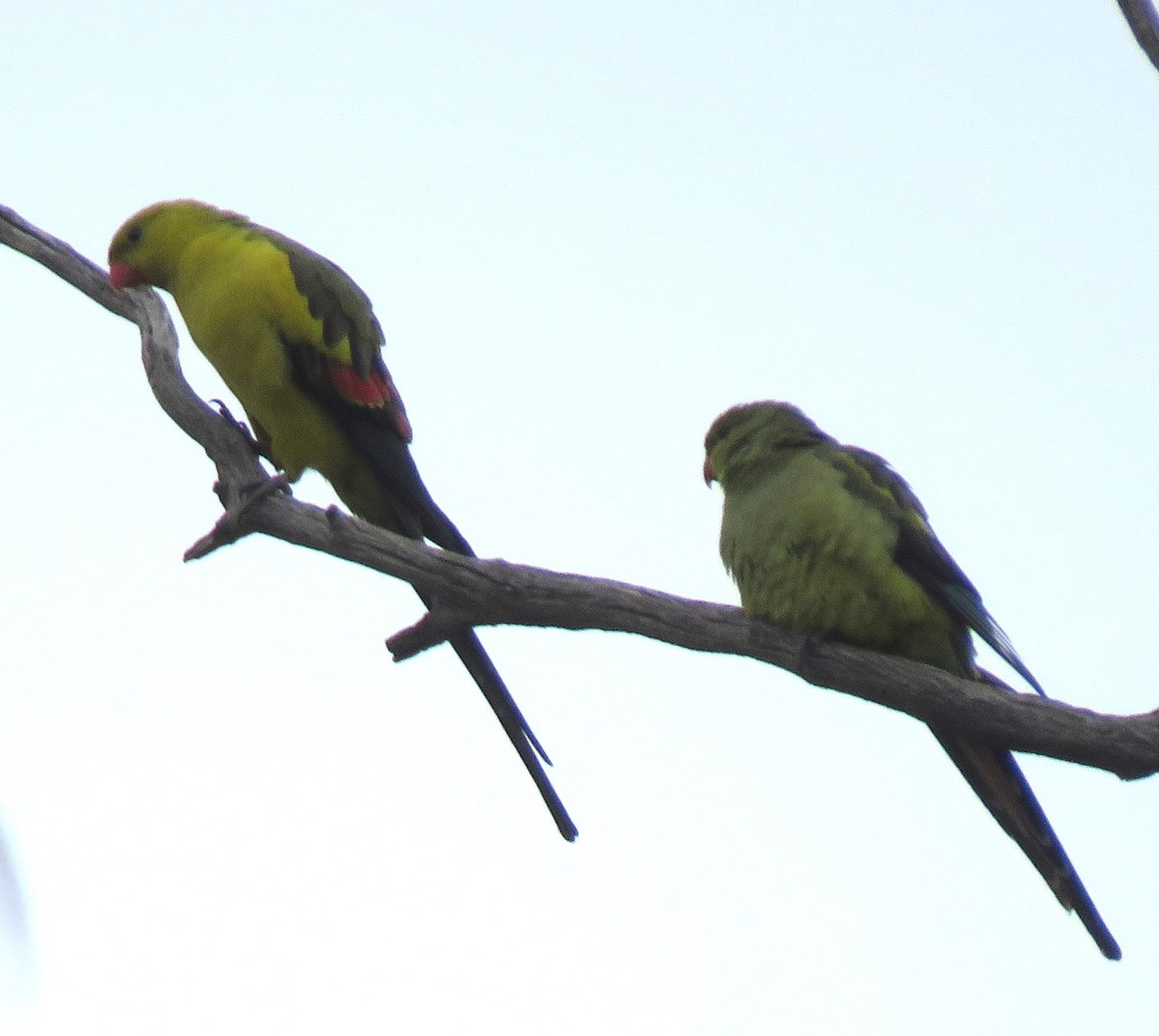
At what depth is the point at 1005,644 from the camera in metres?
3.37

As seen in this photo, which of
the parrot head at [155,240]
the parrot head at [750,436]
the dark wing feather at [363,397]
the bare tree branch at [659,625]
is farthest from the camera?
the parrot head at [155,240]

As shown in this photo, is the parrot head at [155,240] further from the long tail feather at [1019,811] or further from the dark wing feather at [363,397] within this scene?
the long tail feather at [1019,811]

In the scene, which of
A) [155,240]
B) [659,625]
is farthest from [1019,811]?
[155,240]

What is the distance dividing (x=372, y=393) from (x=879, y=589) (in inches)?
63.6

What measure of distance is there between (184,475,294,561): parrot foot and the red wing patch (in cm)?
39

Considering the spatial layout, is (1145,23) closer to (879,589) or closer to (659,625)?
(879,589)

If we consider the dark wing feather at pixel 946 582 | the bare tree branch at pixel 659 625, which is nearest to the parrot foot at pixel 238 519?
the bare tree branch at pixel 659 625

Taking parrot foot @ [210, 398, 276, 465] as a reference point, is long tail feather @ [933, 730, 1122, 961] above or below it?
below

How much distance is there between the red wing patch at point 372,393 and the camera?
3.86 meters

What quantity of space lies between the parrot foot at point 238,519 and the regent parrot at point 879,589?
1.24 metres

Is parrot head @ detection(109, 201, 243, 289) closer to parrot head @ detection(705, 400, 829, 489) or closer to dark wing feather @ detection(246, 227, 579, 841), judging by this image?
dark wing feather @ detection(246, 227, 579, 841)

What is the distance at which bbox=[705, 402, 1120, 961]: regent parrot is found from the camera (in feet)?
10.7

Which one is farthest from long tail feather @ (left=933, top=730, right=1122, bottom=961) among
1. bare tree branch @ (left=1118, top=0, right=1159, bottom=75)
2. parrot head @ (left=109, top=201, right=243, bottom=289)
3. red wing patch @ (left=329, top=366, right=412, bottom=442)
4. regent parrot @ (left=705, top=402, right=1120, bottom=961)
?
parrot head @ (left=109, top=201, right=243, bottom=289)

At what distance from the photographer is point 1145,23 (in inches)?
118
